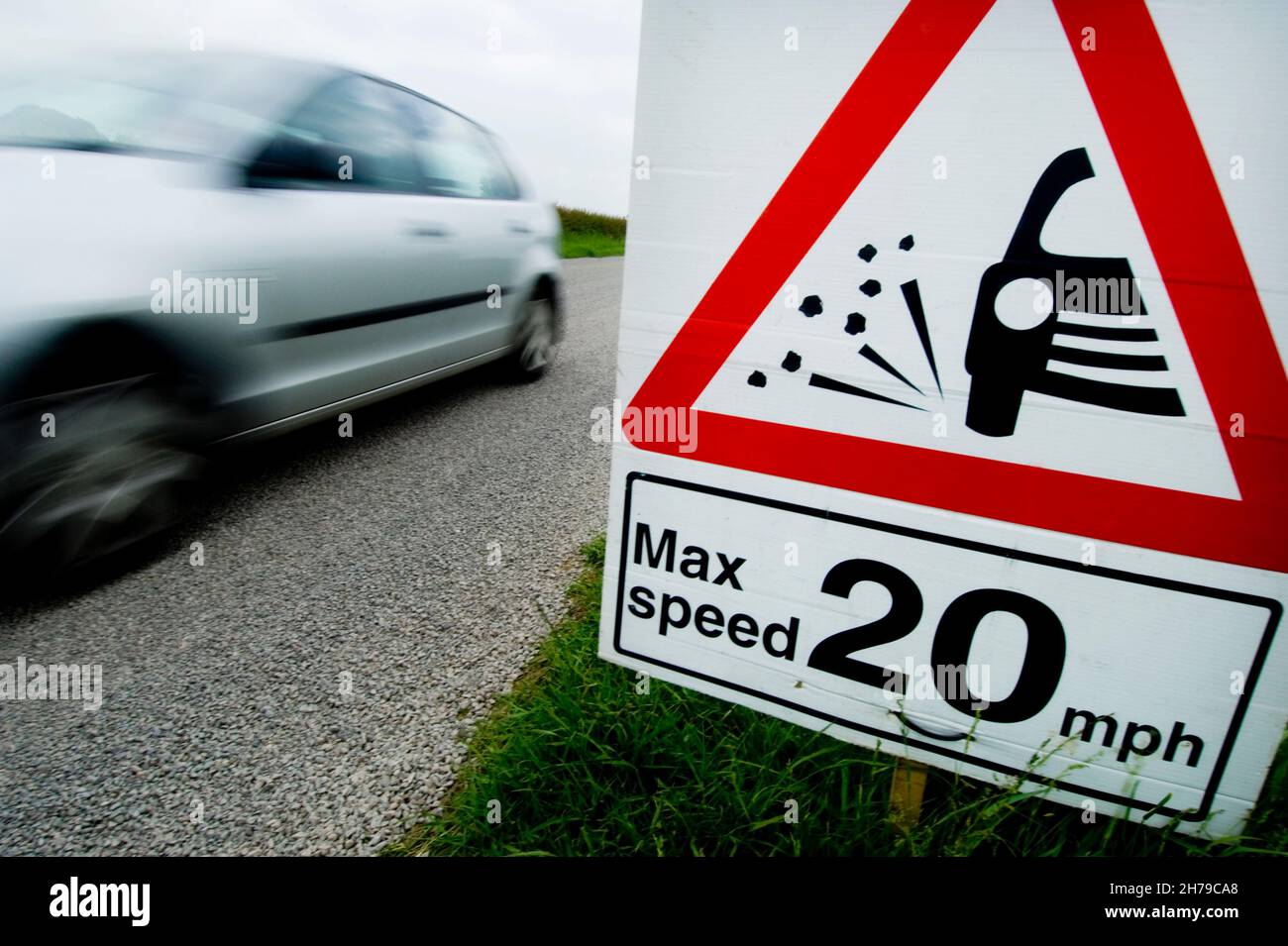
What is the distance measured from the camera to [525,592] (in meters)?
2.50

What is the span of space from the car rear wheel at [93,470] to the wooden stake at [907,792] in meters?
2.50

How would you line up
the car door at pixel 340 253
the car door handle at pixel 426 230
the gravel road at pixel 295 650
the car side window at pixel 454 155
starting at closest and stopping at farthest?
1. the gravel road at pixel 295 650
2. the car door at pixel 340 253
3. the car door handle at pixel 426 230
4. the car side window at pixel 454 155

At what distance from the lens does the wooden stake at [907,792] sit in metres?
1.26

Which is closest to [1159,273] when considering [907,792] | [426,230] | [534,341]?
[907,792]

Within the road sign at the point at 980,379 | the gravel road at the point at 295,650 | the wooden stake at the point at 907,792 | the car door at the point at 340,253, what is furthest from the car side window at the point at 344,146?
the wooden stake at the point at 907,792

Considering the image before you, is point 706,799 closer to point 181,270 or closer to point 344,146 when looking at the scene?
point 181,270

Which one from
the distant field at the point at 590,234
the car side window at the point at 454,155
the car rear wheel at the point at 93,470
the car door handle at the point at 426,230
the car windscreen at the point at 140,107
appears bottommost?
the car rear wheel at the point at 93,470

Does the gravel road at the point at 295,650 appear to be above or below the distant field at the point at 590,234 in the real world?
below

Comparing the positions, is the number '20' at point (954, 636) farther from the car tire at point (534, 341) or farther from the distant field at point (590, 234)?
the distant field at point (590, 234)

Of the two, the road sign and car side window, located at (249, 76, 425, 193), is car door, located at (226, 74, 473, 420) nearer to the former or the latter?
car side window, located at (249, 76, 425, 193)

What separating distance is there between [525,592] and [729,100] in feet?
6.15

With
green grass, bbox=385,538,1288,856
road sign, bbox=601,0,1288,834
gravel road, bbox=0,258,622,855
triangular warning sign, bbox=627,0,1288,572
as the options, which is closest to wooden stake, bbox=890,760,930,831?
green grass, bbox=385,538,1288,856
